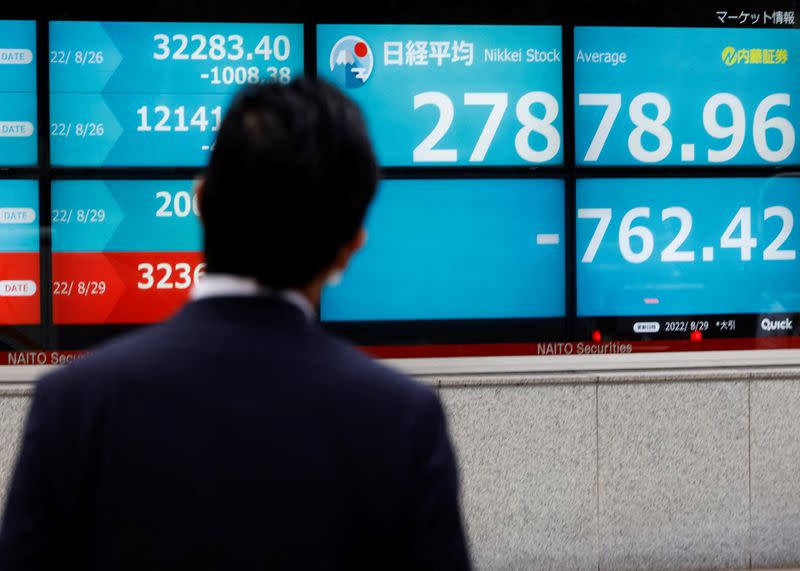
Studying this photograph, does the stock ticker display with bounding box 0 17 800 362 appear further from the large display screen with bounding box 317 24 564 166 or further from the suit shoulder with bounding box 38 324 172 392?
the suit shoulder with bounding box 38 324 172 392

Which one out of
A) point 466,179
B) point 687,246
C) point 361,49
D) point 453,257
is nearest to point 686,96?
point 687,246

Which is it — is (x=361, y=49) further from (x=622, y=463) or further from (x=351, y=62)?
(x=622, y=463)

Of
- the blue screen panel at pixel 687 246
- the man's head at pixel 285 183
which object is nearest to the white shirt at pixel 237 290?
the man's head at pixel 285 183

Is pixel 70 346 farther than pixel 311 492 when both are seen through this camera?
Yes

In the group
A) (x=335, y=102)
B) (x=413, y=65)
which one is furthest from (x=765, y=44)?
(x=335, y=102)

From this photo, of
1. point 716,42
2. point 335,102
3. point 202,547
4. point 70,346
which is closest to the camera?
point 202,547

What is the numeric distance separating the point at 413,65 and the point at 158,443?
4.48 m

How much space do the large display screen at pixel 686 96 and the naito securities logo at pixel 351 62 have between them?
1.12 meters

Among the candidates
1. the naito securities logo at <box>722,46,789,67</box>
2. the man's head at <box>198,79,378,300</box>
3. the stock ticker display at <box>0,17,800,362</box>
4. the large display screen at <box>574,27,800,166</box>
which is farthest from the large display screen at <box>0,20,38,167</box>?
the man's head at <box>198,79,378,300</box>

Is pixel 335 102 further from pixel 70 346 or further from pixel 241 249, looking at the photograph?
pixel 70 346

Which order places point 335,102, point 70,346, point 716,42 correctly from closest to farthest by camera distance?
point 335,102 → point 70,346 → point 716,42

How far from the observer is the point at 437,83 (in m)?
5.62

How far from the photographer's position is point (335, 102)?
4.77 ft

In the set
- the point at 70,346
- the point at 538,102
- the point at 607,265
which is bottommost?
the point at 70,346
